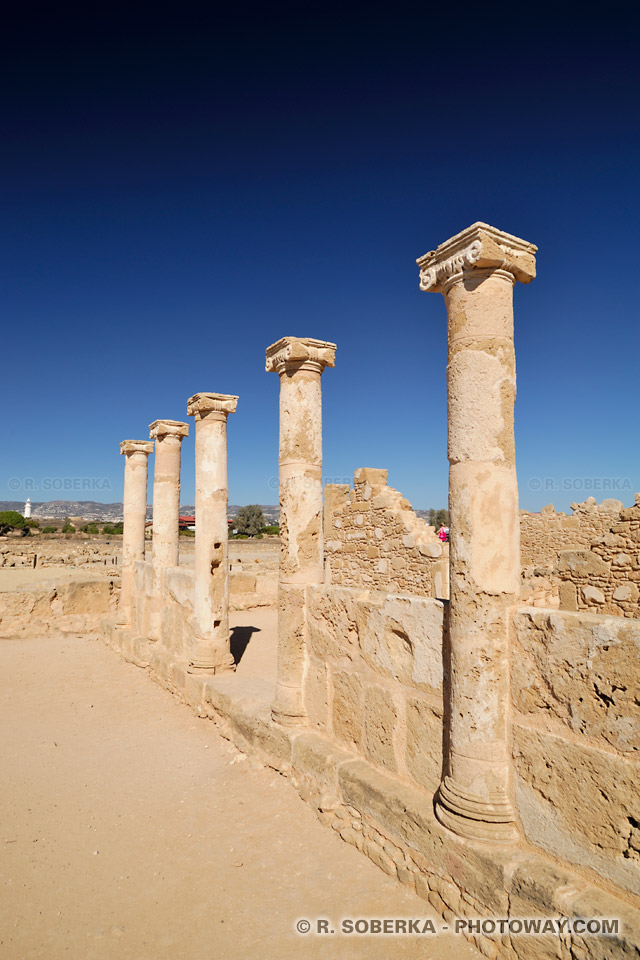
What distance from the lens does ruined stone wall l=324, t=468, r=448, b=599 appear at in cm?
1157

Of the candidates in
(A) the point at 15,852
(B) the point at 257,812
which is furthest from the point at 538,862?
(A) the point at 15,852

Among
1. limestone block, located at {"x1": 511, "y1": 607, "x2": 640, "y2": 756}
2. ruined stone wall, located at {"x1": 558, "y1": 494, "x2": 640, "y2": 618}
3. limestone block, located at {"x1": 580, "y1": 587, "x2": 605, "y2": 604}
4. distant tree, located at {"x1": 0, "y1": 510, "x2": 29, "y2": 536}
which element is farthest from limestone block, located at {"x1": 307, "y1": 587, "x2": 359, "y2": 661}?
distant tree, located at {"x1": 0, "y1": 510, "x2": 29, "y2": 536}

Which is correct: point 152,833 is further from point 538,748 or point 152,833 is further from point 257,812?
point 538,748

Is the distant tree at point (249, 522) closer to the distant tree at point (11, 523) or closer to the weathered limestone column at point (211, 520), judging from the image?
the distant tree at point (11, 523)

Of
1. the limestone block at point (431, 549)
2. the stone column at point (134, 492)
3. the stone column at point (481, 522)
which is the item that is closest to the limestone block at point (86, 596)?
the stone column at point (134, 492)

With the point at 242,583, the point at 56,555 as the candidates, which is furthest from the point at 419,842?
the point at 56,555

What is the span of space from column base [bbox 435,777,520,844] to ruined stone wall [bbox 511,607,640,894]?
0.29 ft

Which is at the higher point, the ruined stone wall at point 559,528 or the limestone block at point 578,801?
the ruined stone wall at point 559,528

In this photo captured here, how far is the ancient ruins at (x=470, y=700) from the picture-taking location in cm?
286

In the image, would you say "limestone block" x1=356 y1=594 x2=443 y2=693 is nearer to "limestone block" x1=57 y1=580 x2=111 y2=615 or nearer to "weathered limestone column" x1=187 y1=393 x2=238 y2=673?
"weathered limestone column" x1=187 y1=393 x2=238 y2=673

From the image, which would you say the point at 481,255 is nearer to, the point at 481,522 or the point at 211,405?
the point at 481,522

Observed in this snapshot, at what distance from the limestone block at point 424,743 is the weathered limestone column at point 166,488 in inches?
262

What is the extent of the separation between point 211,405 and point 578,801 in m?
6.37

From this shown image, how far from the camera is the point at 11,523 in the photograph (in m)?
40.1
